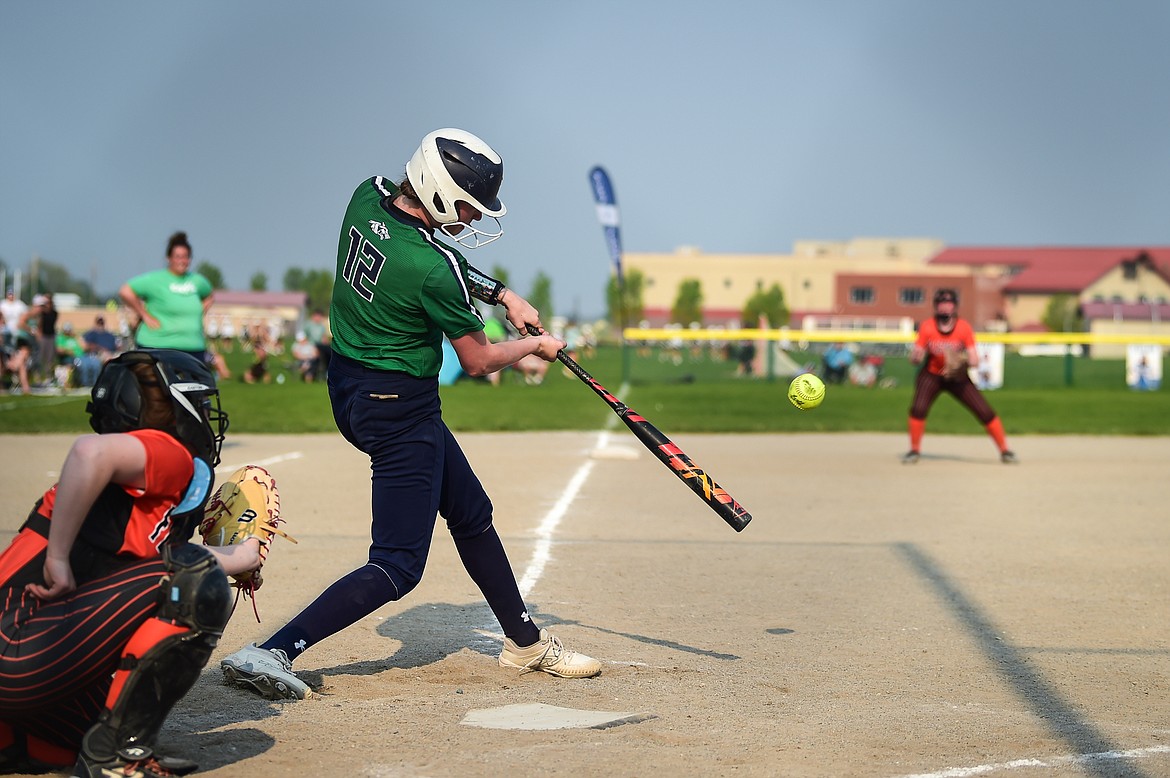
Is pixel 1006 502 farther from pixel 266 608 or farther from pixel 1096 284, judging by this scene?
pixel 1096 284

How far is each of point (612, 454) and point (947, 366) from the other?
150 inches

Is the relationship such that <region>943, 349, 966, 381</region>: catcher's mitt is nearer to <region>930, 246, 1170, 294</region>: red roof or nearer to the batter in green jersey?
the batter in green jersey

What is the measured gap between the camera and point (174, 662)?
364 centimetres

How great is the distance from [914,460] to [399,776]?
11127 millimetres

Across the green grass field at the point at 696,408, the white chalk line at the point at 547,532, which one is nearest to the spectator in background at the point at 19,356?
the green grass field at the point at 696,408

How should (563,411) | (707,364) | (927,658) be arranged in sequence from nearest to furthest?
1. (927,658)
2. (563,411)
3. (707,364)

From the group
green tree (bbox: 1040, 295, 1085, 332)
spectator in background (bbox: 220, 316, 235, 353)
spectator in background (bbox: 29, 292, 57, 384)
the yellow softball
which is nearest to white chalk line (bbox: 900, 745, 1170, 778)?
the yellow softball

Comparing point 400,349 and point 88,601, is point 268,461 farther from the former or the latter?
point 88,601

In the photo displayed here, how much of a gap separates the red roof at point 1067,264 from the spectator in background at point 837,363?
74.7m

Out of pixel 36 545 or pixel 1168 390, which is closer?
pixel 36 545

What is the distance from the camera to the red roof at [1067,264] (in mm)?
100062

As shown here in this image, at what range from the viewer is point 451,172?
470 centimetres

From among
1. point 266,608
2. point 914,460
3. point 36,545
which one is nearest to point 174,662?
point 36,545

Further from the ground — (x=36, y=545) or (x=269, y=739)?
(x=36, y=545)
